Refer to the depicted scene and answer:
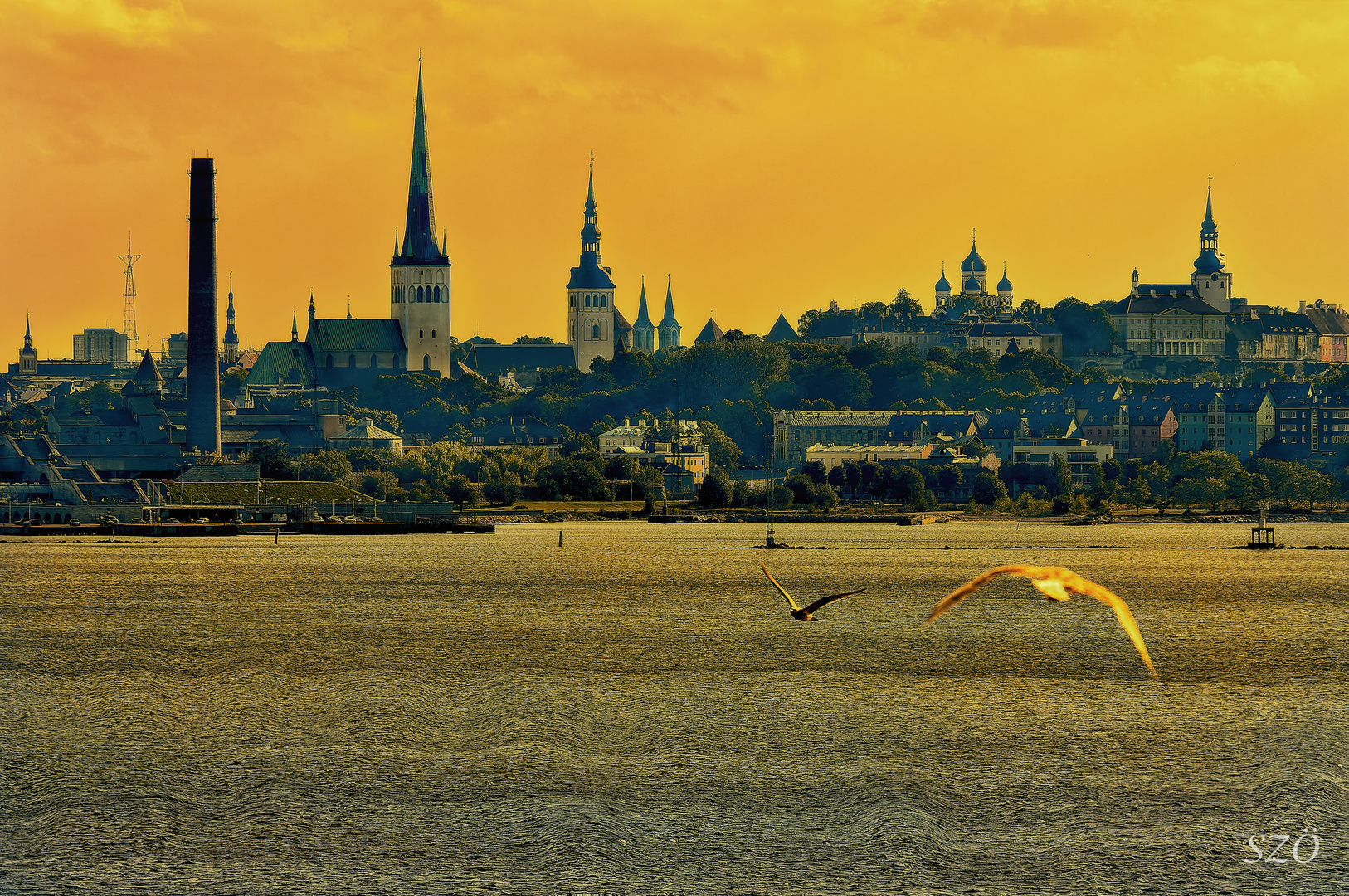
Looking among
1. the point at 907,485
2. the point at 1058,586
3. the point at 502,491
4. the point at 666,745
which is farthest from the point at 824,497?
the point at 1058,586

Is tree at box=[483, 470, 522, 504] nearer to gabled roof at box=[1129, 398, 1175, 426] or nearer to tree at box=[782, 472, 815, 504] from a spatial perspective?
tree at box=[782, 472, 815, 504]

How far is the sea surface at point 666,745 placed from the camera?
1308 inches

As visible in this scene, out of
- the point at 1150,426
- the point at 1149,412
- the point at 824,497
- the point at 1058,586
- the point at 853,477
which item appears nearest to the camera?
the point at 1058,586

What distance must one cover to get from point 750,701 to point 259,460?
11512 cm

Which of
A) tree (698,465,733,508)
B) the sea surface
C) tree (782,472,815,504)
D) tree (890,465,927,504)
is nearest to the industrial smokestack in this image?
tree (698,465,733,508)

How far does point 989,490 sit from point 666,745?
109 metres

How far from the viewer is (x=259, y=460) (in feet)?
512

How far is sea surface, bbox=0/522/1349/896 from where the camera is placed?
109ft

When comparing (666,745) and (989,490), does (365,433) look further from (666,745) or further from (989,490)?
(666,745)

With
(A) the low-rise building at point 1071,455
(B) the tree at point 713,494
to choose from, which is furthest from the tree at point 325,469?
(A) the low-rise building at point 1071,455

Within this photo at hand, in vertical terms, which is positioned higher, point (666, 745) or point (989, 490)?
point (989, 490)

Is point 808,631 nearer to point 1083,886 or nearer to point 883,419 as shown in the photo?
point 1083,886

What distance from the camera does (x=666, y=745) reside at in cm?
4169

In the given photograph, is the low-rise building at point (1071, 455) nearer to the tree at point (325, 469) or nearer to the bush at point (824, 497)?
the bush at point (824, 497)
